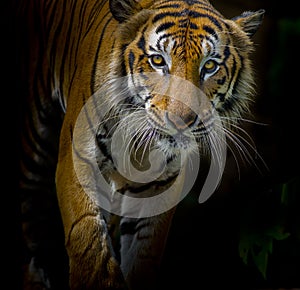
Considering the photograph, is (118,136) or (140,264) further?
(140,264)

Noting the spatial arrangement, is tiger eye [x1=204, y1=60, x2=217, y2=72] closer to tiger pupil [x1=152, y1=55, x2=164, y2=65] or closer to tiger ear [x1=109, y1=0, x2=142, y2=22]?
tiger pupil [x1=152, y1=55, x2=164, y2=65]

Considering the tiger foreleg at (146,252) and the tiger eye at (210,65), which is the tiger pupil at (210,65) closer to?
the tiger eye at (210,65)

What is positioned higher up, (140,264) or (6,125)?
(6,125)

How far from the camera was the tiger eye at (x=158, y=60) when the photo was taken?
8.71ft

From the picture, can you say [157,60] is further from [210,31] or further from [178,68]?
[210,31]

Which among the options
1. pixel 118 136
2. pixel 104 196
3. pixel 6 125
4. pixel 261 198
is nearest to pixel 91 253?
pixel 104 196

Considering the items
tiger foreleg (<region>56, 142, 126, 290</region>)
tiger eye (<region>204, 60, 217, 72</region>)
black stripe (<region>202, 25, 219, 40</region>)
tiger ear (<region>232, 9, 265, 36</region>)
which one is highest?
tiger ear (<region>232, 9, 265, 36</region>)

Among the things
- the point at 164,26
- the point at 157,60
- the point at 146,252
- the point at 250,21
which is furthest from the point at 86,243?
the point at 250,21

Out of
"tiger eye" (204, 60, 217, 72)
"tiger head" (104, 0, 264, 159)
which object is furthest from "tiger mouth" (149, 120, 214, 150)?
"tiger eye" (204, 60, 217, 72)

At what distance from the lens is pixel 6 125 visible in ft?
11.2

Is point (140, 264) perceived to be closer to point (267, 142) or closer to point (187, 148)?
point (187, 148)

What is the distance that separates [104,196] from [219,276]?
4.89 feet

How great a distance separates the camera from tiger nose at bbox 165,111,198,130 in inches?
102

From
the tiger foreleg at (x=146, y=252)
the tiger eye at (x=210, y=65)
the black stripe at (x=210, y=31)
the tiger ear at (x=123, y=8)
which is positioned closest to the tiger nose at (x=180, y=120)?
the tiger eye at (x=210, y=65)
